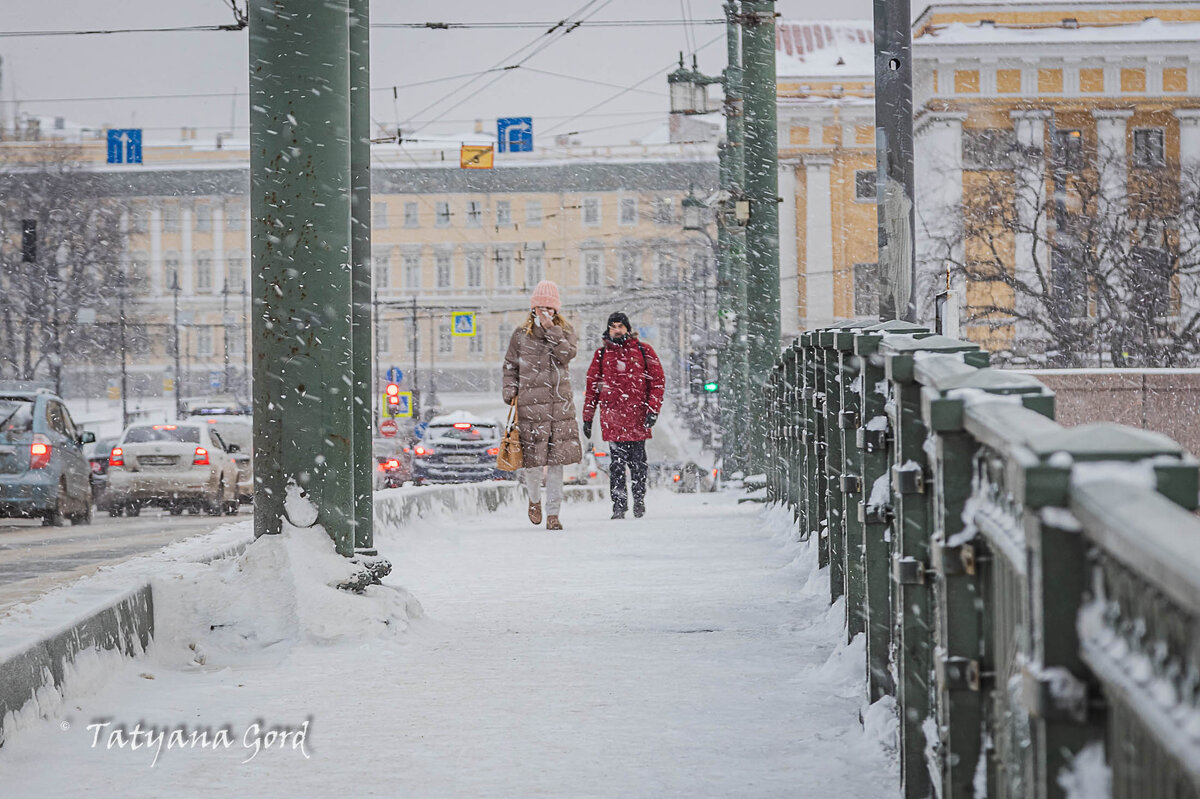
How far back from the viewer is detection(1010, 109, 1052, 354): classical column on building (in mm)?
40844

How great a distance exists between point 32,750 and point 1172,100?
180 feet

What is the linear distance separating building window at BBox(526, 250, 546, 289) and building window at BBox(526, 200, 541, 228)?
67.3 inches

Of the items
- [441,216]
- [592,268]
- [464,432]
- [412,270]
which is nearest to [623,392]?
[464,432]

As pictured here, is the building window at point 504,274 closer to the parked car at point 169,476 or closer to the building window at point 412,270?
the building window at point 412,270

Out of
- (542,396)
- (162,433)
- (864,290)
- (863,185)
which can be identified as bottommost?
(162,433)

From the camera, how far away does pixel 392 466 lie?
123 feet

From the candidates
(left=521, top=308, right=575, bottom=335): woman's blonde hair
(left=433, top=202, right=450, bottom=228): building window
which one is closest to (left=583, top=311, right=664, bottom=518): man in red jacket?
(left=521, top=308, right=575, bottom=335): woman's blonde hair

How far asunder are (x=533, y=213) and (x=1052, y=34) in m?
48.7

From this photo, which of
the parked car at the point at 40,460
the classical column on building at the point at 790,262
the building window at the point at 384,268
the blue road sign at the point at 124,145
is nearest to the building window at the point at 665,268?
the classical column on building at the point at 790,262

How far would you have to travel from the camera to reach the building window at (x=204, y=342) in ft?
332

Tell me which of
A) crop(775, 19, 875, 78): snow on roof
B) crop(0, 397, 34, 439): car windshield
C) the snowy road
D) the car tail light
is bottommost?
the snowy road

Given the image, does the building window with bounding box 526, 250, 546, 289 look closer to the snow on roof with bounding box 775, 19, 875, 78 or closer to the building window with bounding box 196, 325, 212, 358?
the building window with bounding box 196, 325, 212, 358

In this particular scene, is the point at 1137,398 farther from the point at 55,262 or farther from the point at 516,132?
the point at 55,262

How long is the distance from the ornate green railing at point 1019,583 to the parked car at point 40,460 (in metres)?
16.3
